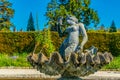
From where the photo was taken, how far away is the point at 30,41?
2925 cm

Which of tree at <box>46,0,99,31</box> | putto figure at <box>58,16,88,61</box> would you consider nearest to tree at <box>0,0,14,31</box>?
tree at <box>46,0,99,31</box>

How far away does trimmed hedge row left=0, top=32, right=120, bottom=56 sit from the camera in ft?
95.7

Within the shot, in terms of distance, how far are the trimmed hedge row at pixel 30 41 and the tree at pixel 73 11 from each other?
12.4m

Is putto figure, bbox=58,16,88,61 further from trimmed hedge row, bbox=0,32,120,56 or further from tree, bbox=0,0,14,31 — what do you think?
tree, bbox=0,0,14,31

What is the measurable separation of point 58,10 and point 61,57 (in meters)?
34.7

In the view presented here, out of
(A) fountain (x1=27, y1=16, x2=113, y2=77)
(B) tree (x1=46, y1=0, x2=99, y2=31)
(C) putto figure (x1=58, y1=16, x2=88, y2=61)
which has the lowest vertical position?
(A) fountain (x1=27, y1=16, x2=113, y2=77)

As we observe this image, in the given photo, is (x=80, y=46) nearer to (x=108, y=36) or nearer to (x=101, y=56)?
(x=101, y=56)

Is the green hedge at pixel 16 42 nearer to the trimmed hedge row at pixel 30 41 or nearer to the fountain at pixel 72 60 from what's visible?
the trimmed hedge row at pixel 30 41

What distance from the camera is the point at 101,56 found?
8.10 metres

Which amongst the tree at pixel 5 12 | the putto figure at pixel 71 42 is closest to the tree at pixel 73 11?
the tree at pixel 5 12

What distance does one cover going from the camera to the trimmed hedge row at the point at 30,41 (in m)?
29.2

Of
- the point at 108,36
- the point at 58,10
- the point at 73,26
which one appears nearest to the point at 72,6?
the point at 58,10

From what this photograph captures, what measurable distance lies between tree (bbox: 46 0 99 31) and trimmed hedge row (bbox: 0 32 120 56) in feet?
40.7

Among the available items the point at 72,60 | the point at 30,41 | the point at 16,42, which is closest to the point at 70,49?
the point at 72,60
